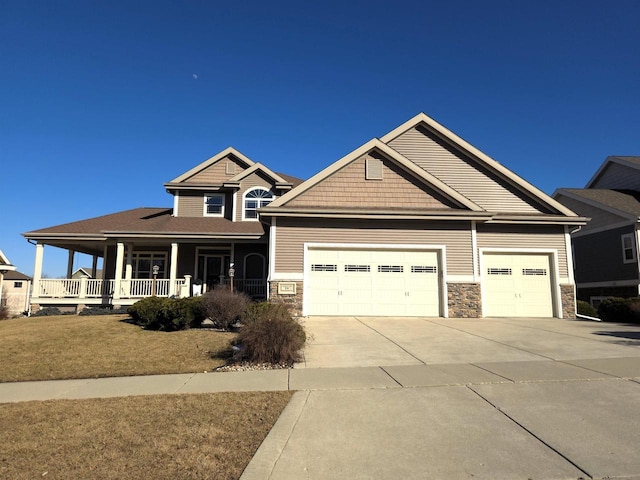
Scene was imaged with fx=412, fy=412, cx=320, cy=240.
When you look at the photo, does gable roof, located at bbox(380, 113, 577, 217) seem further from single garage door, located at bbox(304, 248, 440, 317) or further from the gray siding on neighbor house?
the gray siding on neighbor house

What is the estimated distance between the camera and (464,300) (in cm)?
1521

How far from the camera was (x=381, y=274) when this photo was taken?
600 inches

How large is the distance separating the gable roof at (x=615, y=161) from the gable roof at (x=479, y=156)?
37.3 feet

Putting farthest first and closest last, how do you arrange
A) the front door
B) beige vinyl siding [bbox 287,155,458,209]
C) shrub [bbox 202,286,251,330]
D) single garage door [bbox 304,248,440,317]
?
the front door
beige vinyl siding [bbox 287,155,458,209]
single garage door [bbox 304,248,440,317]
shrub [bbox 202,286,251,330]

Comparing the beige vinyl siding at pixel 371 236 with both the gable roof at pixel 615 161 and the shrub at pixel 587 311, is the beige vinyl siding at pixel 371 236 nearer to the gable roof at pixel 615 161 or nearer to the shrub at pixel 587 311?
the shrub at pixel 587 311

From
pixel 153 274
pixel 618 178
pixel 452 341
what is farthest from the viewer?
pixel 618 178

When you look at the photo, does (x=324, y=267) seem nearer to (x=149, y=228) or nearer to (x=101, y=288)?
(x=149, y=228)

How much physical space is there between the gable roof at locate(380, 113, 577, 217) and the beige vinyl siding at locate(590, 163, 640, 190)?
37.0 ft

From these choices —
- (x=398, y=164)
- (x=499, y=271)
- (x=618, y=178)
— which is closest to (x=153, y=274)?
(x=398, y=164)

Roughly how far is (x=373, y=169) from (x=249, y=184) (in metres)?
8.00

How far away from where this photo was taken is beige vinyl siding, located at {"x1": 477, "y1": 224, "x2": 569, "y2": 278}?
1603 cm

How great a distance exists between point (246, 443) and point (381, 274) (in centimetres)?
1142

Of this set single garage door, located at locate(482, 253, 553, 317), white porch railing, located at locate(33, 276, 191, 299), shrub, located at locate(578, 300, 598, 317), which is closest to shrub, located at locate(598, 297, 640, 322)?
shrub, located at locate(578, 300, 598, 317)

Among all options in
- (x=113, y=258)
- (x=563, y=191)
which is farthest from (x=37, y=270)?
(x=563, y=191)
